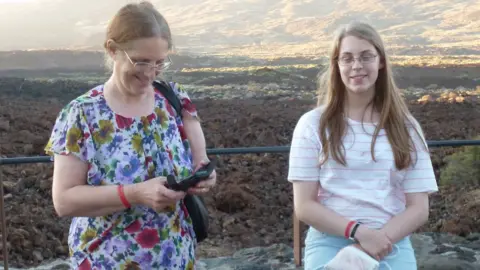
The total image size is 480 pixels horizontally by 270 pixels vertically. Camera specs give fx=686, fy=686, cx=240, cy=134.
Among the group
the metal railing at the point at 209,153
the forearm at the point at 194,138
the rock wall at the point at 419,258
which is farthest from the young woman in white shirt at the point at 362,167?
the rock wall at the point at 419,258

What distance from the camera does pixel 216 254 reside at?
618 centimetres

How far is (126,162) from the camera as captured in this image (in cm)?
192

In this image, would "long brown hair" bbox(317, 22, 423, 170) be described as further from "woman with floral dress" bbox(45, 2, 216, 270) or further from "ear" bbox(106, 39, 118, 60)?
"ear" bbox(106, 39, 118, 60)

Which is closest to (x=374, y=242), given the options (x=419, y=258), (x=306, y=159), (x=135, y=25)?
(x=306, y=159)

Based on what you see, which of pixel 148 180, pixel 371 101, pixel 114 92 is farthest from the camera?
pixel 371 101

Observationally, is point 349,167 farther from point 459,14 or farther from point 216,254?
point 459,14

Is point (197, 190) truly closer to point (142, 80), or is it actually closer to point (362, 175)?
point (142, 80)

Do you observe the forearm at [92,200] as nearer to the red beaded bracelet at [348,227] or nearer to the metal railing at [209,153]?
the red beaded bracelet at [348,227]

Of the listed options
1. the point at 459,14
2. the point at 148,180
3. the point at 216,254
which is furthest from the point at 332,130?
the point at 459,14

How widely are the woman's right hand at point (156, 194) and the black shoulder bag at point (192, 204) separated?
211mm

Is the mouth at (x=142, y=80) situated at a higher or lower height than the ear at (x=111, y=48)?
lower

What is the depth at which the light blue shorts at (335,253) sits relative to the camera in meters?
2.22

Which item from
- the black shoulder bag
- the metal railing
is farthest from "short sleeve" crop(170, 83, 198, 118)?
the metal railing

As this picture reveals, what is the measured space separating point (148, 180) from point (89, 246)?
0.27 metres
